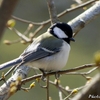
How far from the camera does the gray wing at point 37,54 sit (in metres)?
1.24

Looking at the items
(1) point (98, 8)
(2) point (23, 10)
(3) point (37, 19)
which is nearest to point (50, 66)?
(1) point (98, 8)

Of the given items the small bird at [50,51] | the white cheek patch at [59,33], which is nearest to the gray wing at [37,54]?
the small bird at [50,51]

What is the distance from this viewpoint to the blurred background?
296cm

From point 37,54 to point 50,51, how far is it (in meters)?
0.07

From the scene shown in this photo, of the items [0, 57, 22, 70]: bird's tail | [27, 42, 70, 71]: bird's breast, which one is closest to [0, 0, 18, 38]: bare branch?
[0, 57, 22, 70]: bird's tail

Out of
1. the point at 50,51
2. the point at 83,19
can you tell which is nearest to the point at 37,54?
the point at 50,51

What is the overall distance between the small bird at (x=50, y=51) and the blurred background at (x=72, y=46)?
4.62 feet

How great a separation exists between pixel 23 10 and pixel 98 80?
12.8ft

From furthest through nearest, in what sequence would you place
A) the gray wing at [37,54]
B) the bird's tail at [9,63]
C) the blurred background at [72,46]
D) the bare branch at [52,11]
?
the blurred background at [72,46]
the bare branch at [52,11]
the gray wing at [37,54]
the bird's tail at [9,63]

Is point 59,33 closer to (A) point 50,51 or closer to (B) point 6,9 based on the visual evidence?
(A) point 50,51

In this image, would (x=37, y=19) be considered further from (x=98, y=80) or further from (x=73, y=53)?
(x=98, y=80)

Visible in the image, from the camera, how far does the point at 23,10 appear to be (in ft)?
14.0

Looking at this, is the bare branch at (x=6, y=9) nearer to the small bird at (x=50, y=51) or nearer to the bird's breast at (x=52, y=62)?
the small bird at (x=50, y=51)

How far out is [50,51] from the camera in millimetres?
1341
